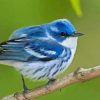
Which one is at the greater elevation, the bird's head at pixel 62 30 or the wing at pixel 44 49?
the bird's head at pixel 62 30

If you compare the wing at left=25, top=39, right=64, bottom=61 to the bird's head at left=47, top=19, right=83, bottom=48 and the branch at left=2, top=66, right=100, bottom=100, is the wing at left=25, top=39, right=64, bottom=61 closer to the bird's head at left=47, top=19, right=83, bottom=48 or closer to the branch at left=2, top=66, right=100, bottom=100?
the bird's head at left=47, top=19, right=83, bottom=48

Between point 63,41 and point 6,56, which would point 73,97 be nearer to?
point 63,41

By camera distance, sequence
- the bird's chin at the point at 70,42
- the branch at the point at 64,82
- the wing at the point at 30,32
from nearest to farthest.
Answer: the branch at the point at 64,82 → the wing at the point at 30,32 → the bird's chin at the point at 70,42

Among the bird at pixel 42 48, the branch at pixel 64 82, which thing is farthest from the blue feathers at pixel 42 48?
the branch at pixel 64 82

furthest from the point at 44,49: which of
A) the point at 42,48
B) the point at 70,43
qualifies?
the point at 70,43

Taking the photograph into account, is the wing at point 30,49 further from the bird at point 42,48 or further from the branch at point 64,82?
the branch at point 64,82
